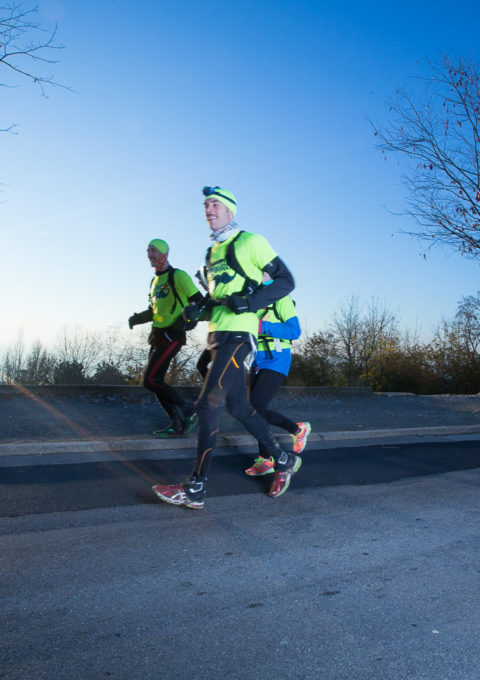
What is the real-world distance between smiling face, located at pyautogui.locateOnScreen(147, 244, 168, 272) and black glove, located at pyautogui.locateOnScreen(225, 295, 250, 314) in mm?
2844

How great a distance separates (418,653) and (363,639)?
205 millimetres

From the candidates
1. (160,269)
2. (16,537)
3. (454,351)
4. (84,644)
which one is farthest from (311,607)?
(454,351)

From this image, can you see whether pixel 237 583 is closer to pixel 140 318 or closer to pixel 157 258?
pixel 157 258

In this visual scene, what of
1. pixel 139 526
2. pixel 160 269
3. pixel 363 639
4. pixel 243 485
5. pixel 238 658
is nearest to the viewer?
pixel 238 658

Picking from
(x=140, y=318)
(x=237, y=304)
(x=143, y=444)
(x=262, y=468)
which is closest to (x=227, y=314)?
(x=237, y=304)

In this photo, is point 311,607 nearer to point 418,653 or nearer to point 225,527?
point 418,653

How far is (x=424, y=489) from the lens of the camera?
4.96 m

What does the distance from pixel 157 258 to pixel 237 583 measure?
456 cm

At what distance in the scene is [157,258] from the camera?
663cm

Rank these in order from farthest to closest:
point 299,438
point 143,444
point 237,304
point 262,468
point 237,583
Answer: point 143,444 → point 299,438 → point 262,468 → point 237,304 → point 237,583

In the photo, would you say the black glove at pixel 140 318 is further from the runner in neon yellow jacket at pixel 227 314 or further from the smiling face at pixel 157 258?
the runner in neon yellow jacket at pixel 227 314

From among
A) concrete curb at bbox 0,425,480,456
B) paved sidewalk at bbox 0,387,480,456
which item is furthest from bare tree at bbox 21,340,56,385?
concrete curb at bbox 0,425,480,456

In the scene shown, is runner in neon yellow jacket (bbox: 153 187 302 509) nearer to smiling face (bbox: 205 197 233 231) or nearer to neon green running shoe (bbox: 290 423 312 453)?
smiling face (bbox: 205 197 233 231)

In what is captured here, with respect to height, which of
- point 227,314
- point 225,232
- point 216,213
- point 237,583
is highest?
point 216,213
